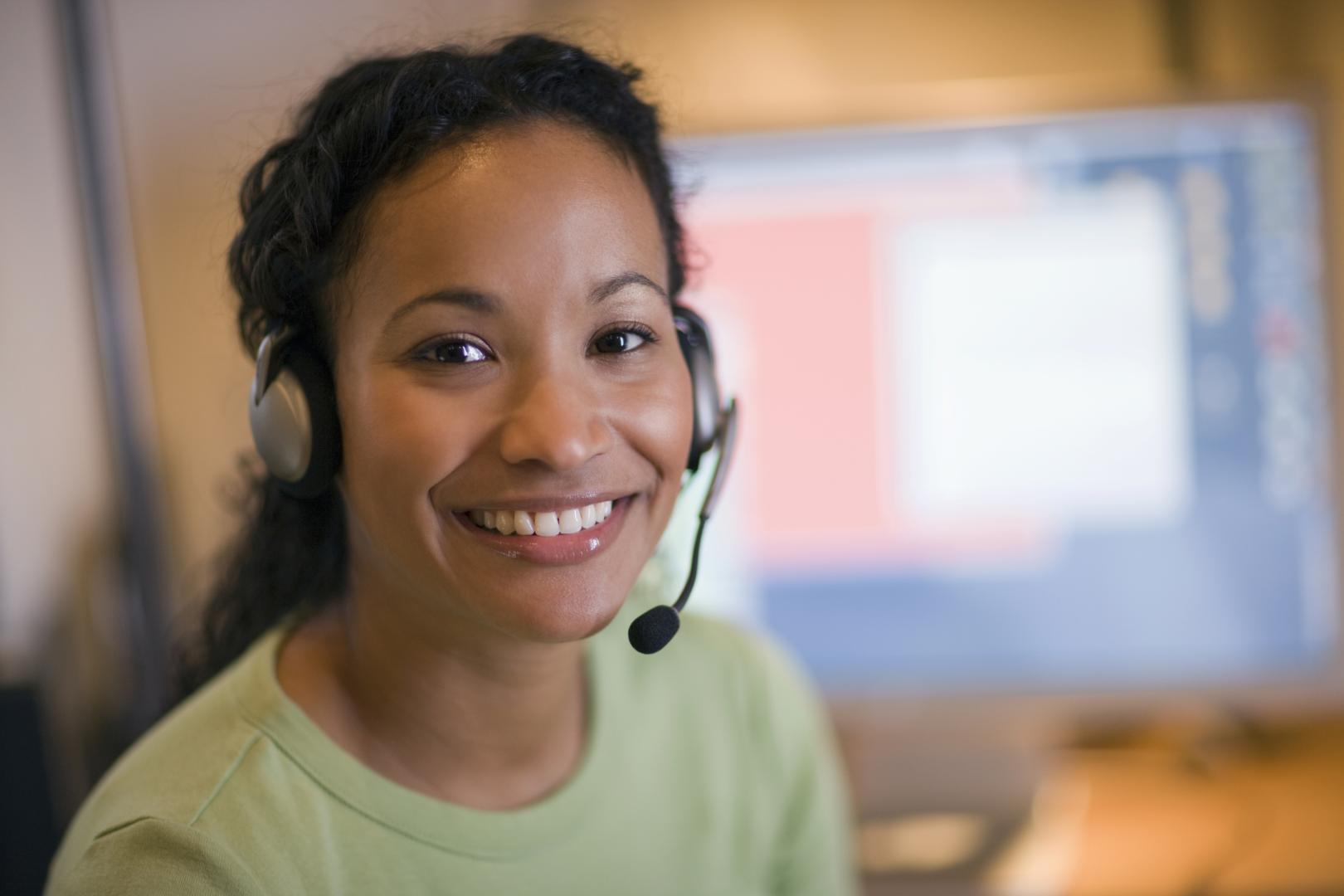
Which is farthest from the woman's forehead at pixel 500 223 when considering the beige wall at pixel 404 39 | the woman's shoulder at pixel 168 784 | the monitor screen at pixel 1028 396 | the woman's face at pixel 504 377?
the beige wall at pixel 404 39

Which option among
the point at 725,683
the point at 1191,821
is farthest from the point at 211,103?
the point at 1191,821

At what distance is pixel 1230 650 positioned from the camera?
105cm

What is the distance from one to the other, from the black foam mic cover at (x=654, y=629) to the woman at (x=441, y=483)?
16 millimetres

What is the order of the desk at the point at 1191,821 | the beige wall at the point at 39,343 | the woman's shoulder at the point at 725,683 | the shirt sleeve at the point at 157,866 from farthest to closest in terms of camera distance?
the beige wall at the point at 39,343
the desk at the point at 1191,821
the woman's shoulder at the point at 725,683
the shirt sleeve at the point at 157,866

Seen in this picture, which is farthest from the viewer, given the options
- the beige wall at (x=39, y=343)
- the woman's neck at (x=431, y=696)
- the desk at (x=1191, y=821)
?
the beige wall at (x=39, y=343)

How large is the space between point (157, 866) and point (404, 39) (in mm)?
884

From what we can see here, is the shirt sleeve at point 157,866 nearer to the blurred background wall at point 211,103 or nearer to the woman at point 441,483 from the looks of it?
the woman at point 441,483

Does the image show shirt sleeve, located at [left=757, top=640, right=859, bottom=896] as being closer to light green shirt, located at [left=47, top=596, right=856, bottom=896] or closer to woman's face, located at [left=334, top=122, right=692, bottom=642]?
light green shirt, located at [left=47, top=596, right=856, bottom=896]

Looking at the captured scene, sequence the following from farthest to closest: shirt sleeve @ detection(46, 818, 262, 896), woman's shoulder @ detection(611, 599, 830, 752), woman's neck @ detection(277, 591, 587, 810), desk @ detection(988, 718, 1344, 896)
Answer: desk @ detection(988, 718, 1344, 896)
woman's shoulder @ detection(611, 599, 830, 752)
woman's neck @ detection(277, 591, 587, 810)
shirt sleeve @ detection(46, 818, 262, 896)

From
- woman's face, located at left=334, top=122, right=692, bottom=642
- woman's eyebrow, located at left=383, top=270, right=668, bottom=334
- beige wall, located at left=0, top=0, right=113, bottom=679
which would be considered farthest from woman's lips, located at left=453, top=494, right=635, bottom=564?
beige wall, located at left=0, top=0, right=113, bottom=679

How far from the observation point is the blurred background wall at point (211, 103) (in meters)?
1.12

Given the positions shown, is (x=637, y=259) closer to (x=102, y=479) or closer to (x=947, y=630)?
(x=947, y=630)

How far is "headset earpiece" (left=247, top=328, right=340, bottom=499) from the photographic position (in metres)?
0.55

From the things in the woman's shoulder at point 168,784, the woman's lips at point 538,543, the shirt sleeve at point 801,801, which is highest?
the woman's lips at point 538,543
